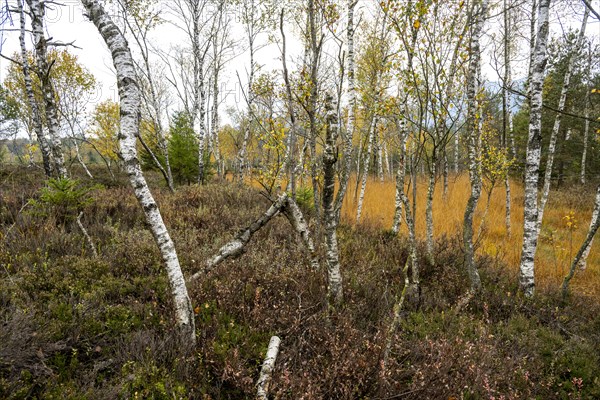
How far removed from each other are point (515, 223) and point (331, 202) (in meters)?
9.33

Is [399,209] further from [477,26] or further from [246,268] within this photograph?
[246,268]

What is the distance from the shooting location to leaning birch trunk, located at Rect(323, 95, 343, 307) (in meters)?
2.90

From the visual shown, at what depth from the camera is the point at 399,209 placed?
6.80 meters

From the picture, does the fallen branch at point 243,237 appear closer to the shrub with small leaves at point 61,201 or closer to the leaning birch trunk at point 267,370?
the leaning birch trunk at point 267,370

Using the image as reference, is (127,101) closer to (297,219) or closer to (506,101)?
(297,219)

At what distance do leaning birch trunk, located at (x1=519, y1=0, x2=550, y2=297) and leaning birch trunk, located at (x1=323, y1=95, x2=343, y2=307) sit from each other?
10.4ft

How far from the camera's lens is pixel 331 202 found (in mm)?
3133

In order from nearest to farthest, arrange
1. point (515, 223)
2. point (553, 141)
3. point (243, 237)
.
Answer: point (243, 237) < point (553, 141) < point (515, 223)

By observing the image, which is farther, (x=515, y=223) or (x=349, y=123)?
(x=515, y=223)

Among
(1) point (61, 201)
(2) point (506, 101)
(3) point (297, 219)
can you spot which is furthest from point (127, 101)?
(2) point (506, 101)

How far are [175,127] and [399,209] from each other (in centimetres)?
865

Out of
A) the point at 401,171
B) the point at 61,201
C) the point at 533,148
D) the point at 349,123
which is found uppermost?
the point at 349,123

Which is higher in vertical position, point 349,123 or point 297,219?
point 349,123

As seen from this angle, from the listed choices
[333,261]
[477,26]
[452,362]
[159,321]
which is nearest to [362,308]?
[333,261]
